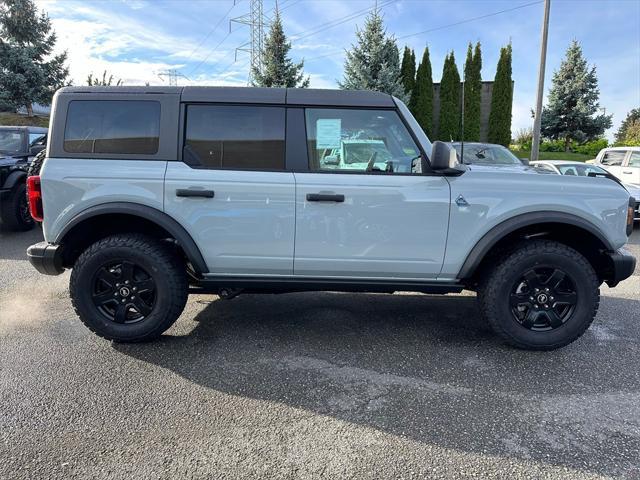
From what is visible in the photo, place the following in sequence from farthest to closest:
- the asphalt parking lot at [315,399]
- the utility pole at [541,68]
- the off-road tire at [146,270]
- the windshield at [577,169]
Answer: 1. the utility pole at [541,68]
2. the windshield at [577,169]
3. the off-road tire at [146,270]
4. the asphalt parking lot at [315,399]

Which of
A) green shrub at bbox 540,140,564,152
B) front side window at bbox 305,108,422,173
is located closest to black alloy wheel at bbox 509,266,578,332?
front side window at bbox 305,108,422,173

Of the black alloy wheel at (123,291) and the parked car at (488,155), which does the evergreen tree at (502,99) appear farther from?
the black alloy wheel at (123,291)

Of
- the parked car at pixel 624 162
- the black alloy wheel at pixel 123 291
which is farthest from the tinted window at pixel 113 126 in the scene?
the parked car at pixel 624 162

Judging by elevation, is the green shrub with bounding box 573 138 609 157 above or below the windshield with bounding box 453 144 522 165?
above

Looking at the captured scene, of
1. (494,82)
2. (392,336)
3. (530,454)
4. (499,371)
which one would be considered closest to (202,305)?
(392,336)

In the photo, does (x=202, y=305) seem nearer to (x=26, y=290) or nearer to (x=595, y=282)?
(x=26, y=290)

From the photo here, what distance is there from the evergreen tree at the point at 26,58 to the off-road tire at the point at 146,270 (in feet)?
74.7

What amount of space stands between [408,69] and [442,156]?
19192mm

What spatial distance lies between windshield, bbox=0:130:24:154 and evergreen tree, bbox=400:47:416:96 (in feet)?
53.0

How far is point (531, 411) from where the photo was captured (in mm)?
2654

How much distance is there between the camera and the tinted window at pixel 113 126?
3355 mm

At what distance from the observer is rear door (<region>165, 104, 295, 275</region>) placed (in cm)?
325

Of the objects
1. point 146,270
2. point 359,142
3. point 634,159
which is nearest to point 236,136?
point 359,142

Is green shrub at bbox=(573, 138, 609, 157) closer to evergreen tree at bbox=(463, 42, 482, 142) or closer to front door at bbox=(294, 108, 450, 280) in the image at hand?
evergreen tree at bbox=(463, 42, 482, 142)
